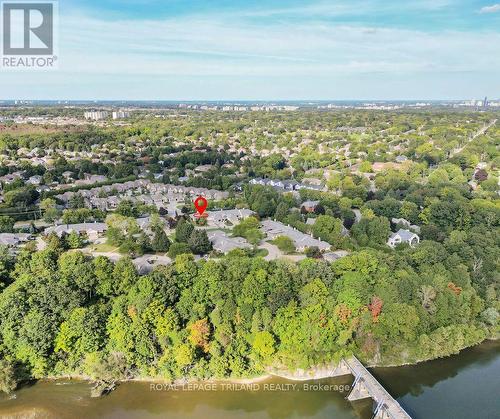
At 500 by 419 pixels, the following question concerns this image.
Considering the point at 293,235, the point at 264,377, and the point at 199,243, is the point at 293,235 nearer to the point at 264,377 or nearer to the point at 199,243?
the point at 199,243

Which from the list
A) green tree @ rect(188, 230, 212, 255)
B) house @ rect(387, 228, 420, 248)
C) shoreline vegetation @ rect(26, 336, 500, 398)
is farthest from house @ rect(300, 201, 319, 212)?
shoreline vegetation @ rect(26, 336, 500, 398)

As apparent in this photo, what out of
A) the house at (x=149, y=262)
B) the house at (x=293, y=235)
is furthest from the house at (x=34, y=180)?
the house at (x=293, y=235)

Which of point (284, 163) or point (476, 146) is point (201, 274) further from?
point (476, 146)

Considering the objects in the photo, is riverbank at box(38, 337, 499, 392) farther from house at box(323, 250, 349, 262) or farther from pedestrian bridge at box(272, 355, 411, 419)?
house at box(323, 250, 349, 262)

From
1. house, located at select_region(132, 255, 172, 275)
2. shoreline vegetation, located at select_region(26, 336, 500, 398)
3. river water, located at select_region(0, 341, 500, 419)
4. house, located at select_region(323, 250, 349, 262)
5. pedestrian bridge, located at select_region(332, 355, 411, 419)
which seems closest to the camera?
pedestrian bridge, located at select_region(332, 355, 411, 419)

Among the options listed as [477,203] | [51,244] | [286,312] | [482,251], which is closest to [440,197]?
[477,203]

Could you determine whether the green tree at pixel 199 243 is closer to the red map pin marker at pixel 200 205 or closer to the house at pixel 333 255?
the house at pixel 333 255

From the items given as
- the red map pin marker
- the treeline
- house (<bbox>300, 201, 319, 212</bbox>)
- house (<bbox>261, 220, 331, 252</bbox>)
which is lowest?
the treeline

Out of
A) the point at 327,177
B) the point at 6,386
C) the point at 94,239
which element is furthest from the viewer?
the point at 327,177
